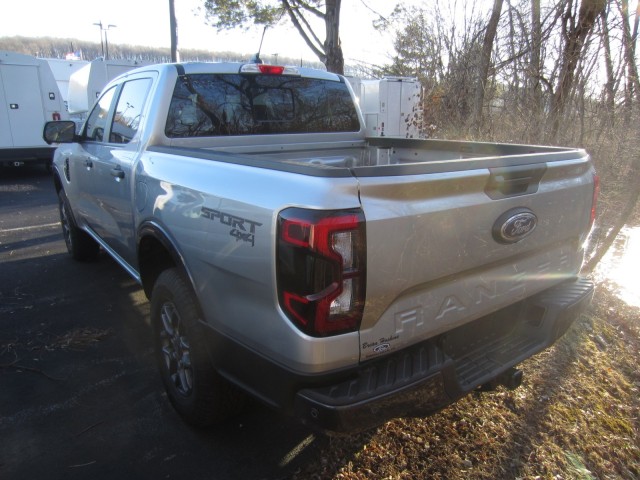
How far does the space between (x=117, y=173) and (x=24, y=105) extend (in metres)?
11.7

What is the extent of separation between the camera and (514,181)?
7.48ft

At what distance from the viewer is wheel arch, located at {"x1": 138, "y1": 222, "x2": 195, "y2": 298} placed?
2659mm

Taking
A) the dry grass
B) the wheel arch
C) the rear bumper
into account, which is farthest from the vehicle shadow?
the rear bumper

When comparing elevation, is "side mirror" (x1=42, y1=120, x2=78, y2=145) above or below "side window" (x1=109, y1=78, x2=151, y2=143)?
below

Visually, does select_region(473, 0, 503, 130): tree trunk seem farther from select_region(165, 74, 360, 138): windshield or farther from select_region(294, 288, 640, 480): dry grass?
select_region(294, 288, 640, 480): dry grass

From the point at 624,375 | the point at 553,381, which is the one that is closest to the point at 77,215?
the point at 553,381

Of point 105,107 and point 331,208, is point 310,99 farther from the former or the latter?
point 331,208

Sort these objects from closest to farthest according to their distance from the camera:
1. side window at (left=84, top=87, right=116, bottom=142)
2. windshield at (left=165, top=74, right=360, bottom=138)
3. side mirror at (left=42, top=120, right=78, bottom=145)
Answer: windshield at (left=165, top=74, right=360, bottom=138)
side window at (left=84, top=87, right=116, bottom=142)
side mirror at (left=42, top=120, right=78, bottom=145)

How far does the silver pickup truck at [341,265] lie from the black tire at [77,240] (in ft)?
7.89

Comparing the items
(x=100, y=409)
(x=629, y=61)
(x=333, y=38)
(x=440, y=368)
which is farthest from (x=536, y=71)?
(x=333, y=38)

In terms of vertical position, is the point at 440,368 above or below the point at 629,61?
below

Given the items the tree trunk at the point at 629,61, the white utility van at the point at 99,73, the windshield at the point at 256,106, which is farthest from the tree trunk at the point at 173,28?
the windshield at the point at 256,106

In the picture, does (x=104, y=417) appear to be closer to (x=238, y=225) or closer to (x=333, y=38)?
(x=238, y=225)

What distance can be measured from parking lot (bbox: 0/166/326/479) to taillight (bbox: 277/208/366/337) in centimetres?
111
